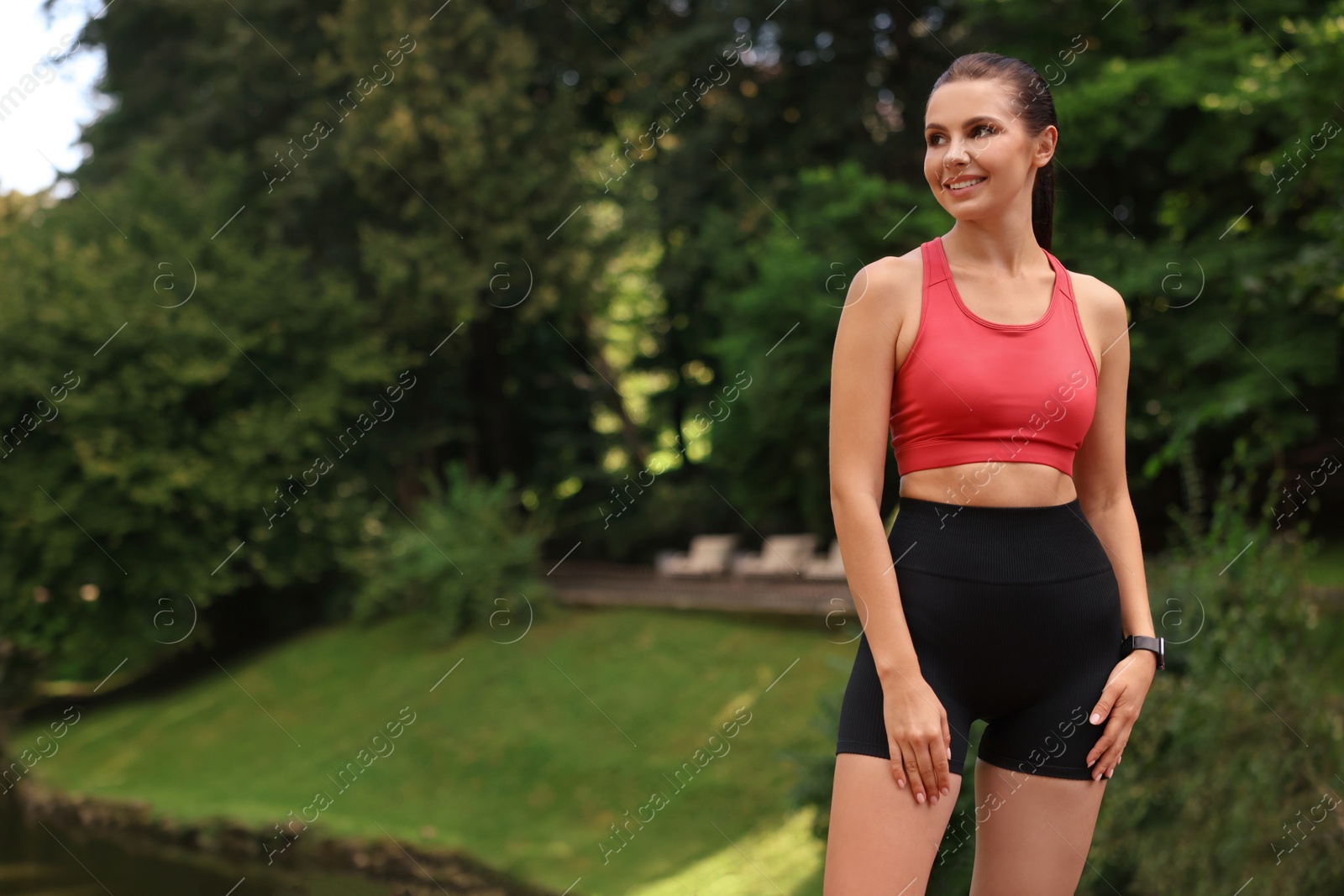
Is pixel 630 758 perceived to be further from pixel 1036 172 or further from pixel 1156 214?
pixel 1036 172

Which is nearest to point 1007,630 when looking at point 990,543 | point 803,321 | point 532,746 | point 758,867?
point 990,543

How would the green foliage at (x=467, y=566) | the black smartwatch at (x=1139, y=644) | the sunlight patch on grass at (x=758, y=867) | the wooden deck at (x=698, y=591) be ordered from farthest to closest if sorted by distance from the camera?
the green foliage at (x=467, y=566)
the wooden deck at (x=698, y=591)
the sunlight patch on grass at (x=758, y=867)
the black smartwatch at (x=1139, y=644)

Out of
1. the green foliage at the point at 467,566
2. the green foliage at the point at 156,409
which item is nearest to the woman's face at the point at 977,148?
the green foliage at the point at 467,566

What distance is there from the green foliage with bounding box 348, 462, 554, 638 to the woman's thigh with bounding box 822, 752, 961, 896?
45.7ft

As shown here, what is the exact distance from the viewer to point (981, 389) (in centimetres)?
203

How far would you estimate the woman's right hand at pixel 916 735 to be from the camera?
193 cm

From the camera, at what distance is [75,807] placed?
13.8 m

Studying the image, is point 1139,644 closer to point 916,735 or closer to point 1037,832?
point 1037,832

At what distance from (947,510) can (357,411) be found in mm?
17715

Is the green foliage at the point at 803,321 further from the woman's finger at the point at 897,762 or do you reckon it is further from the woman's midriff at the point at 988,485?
the woman's finger at the point at 897,762

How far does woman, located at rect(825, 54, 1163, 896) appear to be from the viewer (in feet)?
6.48

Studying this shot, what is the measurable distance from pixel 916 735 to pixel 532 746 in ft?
37.0

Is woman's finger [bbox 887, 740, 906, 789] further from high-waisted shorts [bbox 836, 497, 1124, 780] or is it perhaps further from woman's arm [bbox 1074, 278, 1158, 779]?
woman's arm [bbox 1074, 278, 1158, 779]

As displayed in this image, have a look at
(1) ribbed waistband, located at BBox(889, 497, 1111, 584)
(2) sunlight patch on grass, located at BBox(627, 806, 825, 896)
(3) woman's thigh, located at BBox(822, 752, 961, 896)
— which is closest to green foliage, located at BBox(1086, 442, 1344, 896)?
(2) sunlight patch on grass, located at BBox(627, 806, 825, 896)
